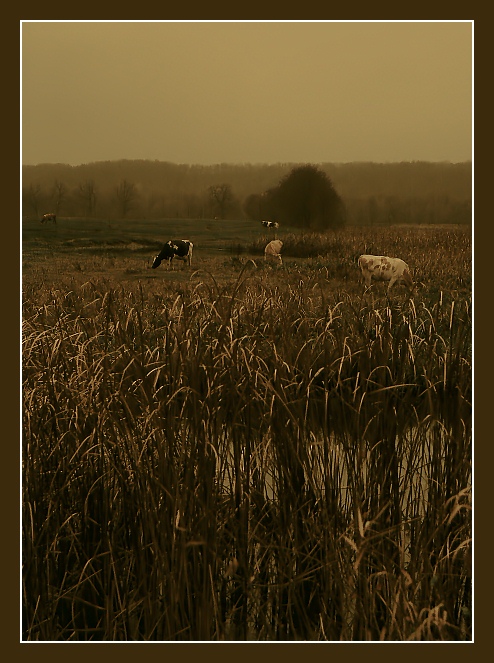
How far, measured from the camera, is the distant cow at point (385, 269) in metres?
3.45

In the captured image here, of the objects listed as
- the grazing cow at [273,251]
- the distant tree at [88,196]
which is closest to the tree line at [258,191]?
the distant tree at [88,196]

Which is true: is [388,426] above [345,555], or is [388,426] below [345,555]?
above

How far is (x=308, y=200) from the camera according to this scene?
11.2ft

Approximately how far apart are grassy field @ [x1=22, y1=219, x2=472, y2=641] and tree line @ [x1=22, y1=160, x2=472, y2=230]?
0.08 meters

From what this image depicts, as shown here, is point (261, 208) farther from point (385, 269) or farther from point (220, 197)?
point (385, 269)

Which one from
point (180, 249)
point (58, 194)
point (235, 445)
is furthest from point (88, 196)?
point (235, 445)

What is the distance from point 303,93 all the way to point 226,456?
5.17 feet

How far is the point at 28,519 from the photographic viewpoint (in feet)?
9.82

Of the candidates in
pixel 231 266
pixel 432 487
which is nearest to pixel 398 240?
pixel 231 266

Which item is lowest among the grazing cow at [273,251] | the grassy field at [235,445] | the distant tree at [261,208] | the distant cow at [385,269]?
the grassy field at [235,445]

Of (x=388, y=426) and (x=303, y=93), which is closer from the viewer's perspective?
(x=388, y=426)

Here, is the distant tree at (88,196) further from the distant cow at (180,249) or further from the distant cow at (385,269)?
the distant cow at (385,269)

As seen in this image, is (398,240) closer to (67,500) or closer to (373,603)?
(373,603)

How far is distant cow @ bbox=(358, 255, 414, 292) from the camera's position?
3453 mm
